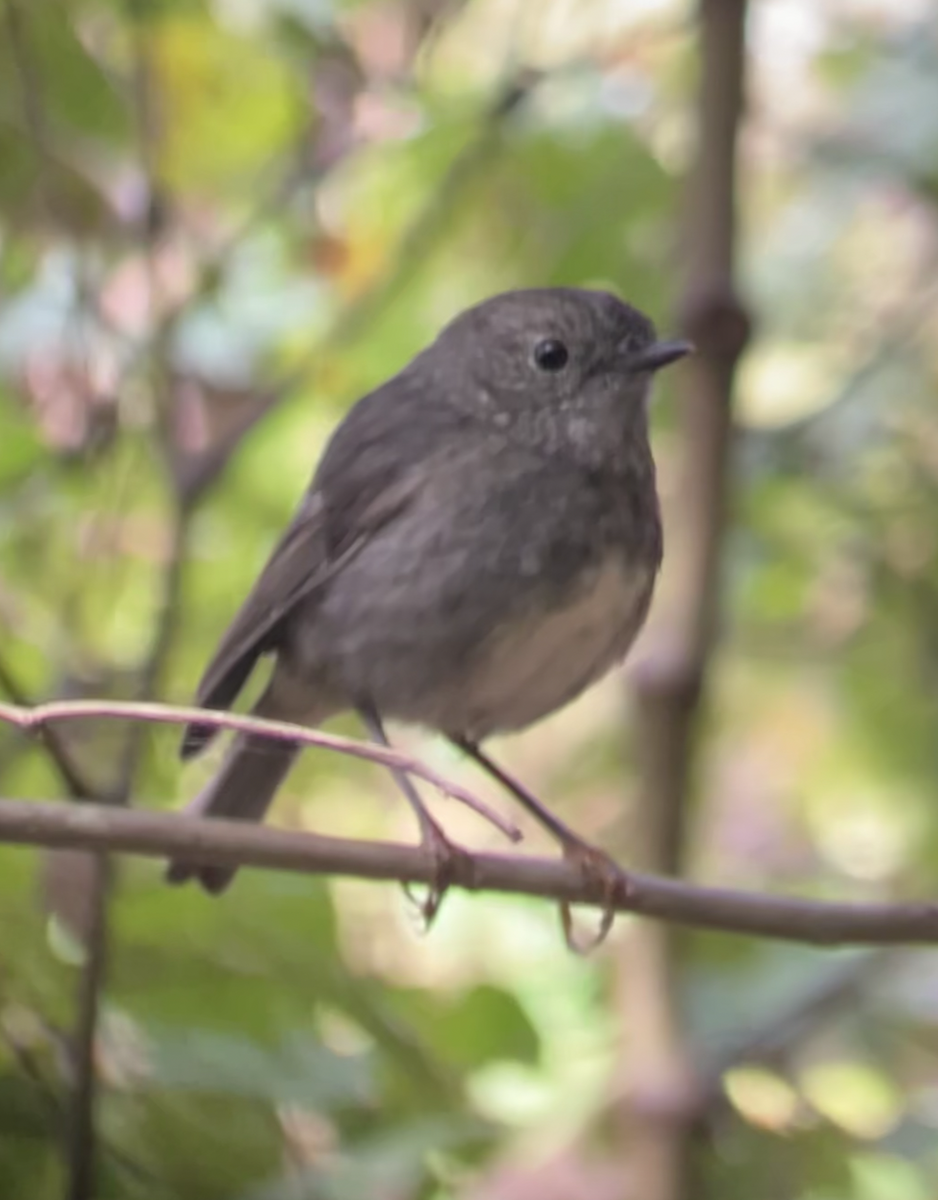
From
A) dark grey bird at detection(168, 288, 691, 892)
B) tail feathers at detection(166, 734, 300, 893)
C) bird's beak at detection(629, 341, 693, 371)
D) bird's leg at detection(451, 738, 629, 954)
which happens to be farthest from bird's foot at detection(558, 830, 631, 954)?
bird's beak at detection(629, 341, 693, 371)

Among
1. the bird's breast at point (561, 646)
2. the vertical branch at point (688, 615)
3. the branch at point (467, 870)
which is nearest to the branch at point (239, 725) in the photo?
the branch at point (467, 870)

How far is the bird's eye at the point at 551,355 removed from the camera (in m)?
1.41

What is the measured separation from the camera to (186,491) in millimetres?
1646

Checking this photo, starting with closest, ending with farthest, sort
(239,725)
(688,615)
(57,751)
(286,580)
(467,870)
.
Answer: (239,725) < (57,751) < (467,870) < (286,580) < (688,615)

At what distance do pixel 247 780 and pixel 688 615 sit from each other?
455 millimetres

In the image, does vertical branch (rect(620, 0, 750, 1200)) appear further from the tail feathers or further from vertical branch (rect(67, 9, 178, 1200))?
vertical branch (rect(67, 9, 178, 1200))

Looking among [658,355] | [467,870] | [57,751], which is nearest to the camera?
[57,751]

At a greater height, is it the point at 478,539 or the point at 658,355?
the point at 658,355

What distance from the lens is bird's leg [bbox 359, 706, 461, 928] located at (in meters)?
1.21

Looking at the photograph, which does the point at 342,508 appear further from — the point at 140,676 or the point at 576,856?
the point at 576,856

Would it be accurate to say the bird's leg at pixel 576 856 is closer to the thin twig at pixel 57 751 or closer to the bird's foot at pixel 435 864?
the bird's foot at pixel 435 864

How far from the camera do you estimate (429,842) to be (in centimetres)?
134

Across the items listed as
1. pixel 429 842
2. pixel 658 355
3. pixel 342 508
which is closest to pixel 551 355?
pixel 658 355

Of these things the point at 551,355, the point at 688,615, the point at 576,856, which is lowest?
the point at 576,856
